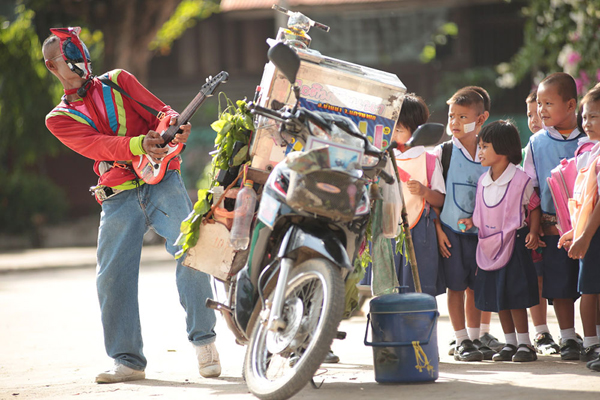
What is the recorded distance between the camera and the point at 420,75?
21.5m

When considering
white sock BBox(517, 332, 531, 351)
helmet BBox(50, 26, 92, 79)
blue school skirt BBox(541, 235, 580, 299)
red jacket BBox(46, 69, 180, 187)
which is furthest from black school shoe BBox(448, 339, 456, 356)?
helmet BBox(50, 26, 92, 79)

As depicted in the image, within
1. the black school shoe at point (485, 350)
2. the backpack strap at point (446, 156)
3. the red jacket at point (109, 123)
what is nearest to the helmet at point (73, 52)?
the red jacket at point (109, 123)

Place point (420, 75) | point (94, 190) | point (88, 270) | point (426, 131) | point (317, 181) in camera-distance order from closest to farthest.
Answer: point (317, 181) < point (426, 131) < point (94, 190) < point (88, 270) < point (420, 75)

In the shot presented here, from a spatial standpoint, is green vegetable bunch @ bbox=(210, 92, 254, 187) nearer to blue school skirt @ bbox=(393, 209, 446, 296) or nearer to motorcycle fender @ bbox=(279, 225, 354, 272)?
motorcycle fender @ bbox=(279, 225, 354, 272)

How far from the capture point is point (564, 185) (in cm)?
526

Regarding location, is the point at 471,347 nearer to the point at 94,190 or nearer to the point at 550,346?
the point at 550,346

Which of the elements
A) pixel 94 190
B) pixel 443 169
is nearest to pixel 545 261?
pixel 443 169

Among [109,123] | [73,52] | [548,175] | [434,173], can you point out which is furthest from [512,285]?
[73,52]

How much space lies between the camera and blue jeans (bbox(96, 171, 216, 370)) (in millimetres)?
5207

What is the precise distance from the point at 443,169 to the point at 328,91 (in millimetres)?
1588

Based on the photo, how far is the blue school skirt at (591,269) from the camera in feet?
16.5

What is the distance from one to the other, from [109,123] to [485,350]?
2963 millimetres

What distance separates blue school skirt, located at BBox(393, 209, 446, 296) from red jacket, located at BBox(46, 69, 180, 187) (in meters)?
1.72

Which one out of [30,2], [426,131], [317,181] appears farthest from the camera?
[30,2]
